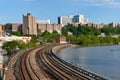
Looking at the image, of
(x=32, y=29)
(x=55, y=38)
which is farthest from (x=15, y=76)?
(x=32, y=29)

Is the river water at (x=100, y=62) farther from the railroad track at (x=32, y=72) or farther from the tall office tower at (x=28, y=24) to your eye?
the tall office tower at (x=28, y=24)

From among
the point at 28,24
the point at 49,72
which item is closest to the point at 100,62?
the point at 49,72

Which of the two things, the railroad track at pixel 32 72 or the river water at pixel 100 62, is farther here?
the river water at pixel 100 62

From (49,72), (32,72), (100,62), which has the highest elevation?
(32,72)

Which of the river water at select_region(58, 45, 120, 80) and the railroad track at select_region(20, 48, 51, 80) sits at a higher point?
the railroad track at select_region(20, 48, 51, 80)

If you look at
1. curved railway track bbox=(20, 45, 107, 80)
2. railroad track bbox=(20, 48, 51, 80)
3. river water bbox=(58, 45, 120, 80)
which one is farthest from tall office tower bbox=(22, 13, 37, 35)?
railroad track bbox=(20, 48, 51, 80)

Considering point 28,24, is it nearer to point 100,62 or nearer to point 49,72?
point 100,62

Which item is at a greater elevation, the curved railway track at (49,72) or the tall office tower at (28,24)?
the tall office tower at (28,24)

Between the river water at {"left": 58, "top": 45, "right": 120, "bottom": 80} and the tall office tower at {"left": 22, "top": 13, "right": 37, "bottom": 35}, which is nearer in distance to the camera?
the river water at {"left": 58, "top": 45, "right": 120, "bottom": 80}

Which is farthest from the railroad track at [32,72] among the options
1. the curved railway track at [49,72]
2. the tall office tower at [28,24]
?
the tall office tower at [28,24]

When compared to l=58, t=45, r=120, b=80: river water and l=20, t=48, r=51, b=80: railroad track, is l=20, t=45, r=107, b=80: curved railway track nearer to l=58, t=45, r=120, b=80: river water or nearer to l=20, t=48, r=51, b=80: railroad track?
l=20, t=48, r=51, b=80: railroad track

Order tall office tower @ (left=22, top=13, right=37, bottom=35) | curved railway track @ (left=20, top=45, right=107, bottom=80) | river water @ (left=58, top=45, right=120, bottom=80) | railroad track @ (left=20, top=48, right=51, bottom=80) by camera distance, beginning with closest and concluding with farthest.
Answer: curved railway track @ (left=20, top=45, right=107, bottom=80) < railroad track @ (left=20, top=48, right=51, bottom=80) < river water @ (left=58, top=45, right=120, bottom=80) < tall office tower @ (left=22, top=13, right=37, bottom=35)

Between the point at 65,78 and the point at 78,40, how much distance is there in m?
138

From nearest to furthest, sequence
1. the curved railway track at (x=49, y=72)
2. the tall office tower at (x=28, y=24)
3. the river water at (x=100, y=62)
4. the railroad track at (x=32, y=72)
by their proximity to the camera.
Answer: the curved railway track at (x=49, y=72) < the railroad track at (x=32, y=72) < the river water at (x=100, y=62) < the tall office tower at (x=28, y=24)
